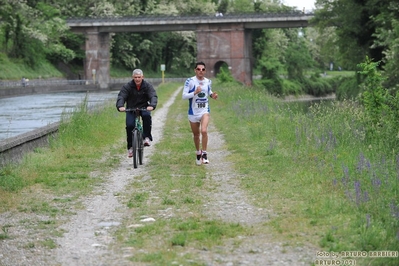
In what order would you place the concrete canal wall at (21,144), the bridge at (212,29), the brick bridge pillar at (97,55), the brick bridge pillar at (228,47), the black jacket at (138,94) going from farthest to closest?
the brick bridge pillar at (97,55)
the brick bridge pillar at (228,47)
the bridge at (212,29)
the black jacket at (138,94)
the concrete canal wall at (21,144)

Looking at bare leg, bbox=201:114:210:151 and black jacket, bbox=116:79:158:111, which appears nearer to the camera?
bare leg, bbox=201:114:210:151

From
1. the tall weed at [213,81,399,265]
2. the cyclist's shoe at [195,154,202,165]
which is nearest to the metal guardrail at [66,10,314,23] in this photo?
the tall weed at [213,81,399,265]

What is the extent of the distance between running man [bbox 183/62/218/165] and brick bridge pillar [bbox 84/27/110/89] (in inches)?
3151

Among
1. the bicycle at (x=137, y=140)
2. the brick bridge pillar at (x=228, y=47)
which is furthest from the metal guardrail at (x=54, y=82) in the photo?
the bicycle at (x=137, y=140)

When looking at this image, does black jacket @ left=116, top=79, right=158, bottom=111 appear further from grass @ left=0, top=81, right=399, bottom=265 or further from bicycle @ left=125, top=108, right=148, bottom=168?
grass @ left=0, top=81, right=399, bottom=265

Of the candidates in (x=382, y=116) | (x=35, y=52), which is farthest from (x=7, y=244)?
(x=35, y=52)

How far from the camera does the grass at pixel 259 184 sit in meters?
8.08

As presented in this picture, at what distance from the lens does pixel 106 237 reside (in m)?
8.46

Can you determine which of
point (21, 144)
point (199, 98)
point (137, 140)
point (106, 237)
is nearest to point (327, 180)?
point (106, 237)

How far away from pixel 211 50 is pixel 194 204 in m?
82.6

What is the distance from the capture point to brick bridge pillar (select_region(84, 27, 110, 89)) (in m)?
94.9

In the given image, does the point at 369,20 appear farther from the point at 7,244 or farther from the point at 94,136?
the point at 7,244

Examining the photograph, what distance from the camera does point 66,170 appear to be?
14.1 meters

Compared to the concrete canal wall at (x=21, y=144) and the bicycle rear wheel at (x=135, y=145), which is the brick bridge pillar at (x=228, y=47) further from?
the bicycle rear wheel at (x=135, y=145)
